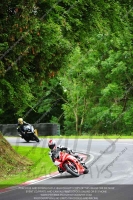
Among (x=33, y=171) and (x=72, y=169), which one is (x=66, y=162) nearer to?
(x=72, y=169)

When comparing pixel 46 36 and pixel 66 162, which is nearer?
pixel 66 162

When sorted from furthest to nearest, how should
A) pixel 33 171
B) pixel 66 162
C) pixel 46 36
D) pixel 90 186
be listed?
1. pixel 33 171
2. pixel 46 36
3. pixel 66 162
4. pixel 90 186

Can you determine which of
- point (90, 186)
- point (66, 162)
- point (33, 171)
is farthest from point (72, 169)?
point (33, 171)

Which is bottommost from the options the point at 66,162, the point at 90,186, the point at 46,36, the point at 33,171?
the point at 33,171

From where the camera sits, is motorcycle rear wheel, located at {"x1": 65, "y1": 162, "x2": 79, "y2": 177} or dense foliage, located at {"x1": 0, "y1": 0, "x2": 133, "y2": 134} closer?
motorcycle rear wheel, located at {"x1": 65, "y1": 162, "x2": 79, "y2": 177}

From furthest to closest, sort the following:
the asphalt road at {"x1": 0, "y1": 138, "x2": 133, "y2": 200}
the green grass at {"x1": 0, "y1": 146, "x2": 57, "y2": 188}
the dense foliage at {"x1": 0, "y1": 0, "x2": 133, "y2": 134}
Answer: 1. the green grass at {"x1": 0, "y1": 146, "x2": 57, "y2": 188}
2. the dense foliage at {"x1": 0, "y1": 0, "x2": 133, "y2": 134}
3. the asphalt road at {"x1": 0, "y1": 138, "x2": 133, "y2": 200}

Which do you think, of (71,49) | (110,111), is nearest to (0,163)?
(71,49)

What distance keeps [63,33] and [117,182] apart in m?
6.15

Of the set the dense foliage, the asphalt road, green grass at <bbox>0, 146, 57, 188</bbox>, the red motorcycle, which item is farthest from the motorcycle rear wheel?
the dense foliage

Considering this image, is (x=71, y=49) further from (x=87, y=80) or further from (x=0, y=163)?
(x=87, y=80)

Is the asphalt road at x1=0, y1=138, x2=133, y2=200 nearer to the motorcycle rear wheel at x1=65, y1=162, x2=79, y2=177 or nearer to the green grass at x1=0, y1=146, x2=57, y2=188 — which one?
the motorcycle rear wheel at x1=65, y1=162, x2=79, y2=177

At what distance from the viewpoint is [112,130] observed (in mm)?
54188

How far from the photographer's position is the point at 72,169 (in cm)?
1350

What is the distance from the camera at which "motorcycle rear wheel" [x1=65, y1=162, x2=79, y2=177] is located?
515 inches
